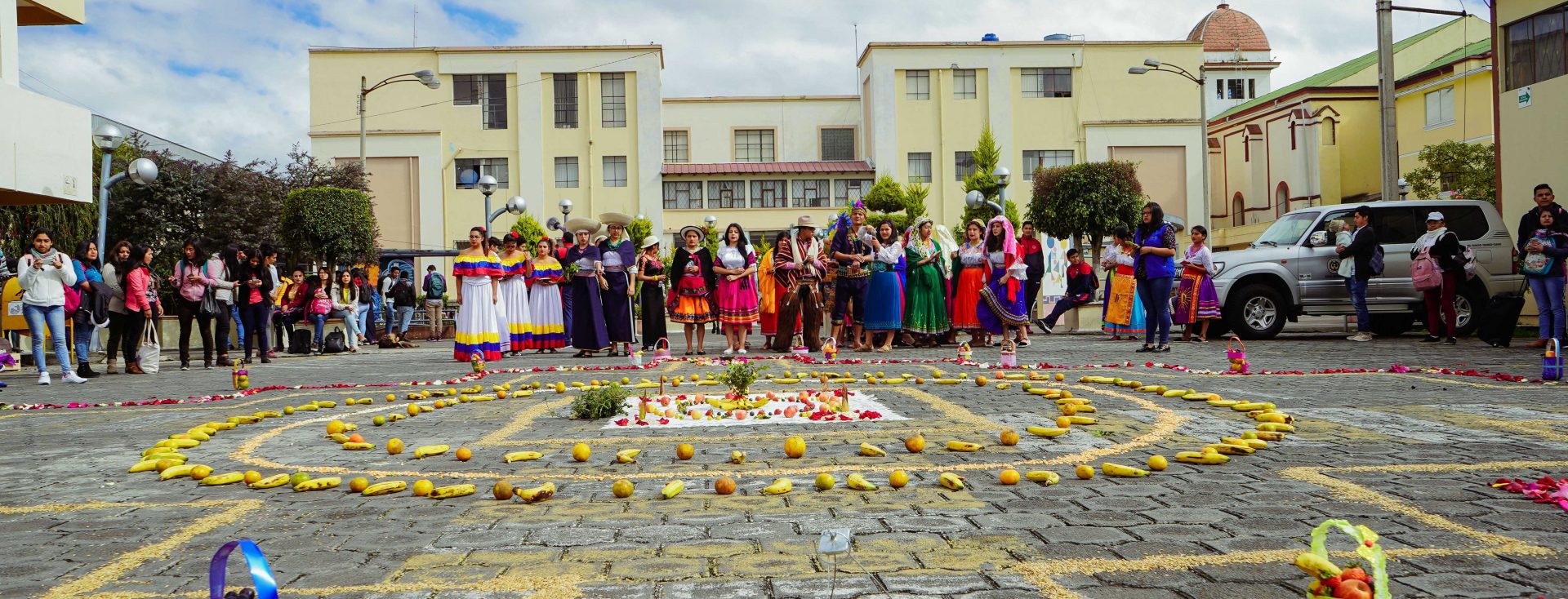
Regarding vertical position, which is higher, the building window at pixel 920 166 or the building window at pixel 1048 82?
the building window at pixel 1048 82

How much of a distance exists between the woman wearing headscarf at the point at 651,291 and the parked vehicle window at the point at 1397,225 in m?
10.2

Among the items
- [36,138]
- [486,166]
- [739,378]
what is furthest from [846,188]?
[739,378]

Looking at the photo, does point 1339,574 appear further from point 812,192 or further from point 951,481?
point 812,192

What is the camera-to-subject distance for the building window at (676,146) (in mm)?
58094

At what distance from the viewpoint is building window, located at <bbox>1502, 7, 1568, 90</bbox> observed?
18.1 m

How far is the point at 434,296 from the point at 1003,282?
14.0 m

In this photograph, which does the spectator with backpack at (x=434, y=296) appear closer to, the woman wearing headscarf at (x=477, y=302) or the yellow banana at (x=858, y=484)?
the woman wearing headscarf at (x=477, y=302)

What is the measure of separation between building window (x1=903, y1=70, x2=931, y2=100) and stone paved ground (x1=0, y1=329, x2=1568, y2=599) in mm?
43273

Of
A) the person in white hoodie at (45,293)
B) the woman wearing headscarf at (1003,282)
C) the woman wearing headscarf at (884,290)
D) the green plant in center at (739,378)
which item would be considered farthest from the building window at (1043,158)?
the green plant in center at (739,378)

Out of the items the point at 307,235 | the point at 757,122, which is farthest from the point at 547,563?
the point at 757,122

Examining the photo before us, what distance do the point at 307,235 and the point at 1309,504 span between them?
24535 millimetres

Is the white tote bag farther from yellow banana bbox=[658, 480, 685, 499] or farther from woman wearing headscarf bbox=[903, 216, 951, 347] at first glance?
yellow banana bbox=[658, 480, 685, 499]

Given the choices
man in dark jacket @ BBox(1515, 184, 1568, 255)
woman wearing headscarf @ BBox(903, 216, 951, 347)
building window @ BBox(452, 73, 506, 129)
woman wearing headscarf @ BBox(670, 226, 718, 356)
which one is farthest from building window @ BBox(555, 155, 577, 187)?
man in dark jacket @ BBox(1515, 184, 1568, 255)

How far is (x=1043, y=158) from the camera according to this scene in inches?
1951
